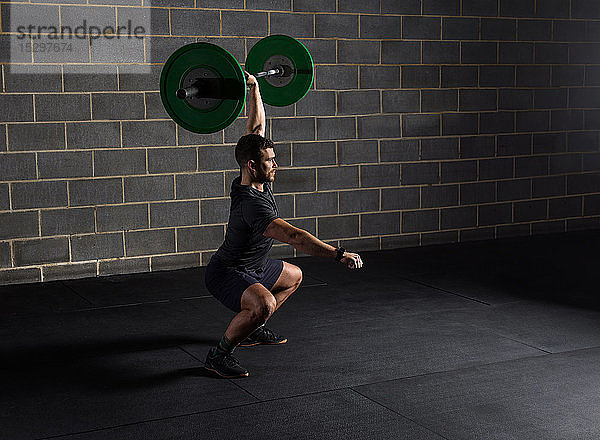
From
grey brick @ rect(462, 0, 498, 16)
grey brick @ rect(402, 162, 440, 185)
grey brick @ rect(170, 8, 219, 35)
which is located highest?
grey brick @ rect(462, 0, 498, 16)

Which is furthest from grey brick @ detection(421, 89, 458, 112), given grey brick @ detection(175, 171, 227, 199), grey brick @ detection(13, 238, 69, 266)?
grey brick @ detection(13, 238, 69, 266)

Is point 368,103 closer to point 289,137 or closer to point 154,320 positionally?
point 289,137

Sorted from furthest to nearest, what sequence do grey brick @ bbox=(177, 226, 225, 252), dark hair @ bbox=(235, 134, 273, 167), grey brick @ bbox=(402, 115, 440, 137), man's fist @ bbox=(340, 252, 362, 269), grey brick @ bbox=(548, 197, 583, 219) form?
grey brick @ bbox=(548, 197, 583, 219), grey brick @ bbox=(402, 115, 440, 137), grey brick @ bbox=(177, 226, 225, 252), dark hair @ bbox=(235, 134, 273, 167), man's fist @ bbox=(340, 252, 362, 269)

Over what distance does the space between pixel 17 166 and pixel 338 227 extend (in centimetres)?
238

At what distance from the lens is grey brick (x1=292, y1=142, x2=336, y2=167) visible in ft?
20.4

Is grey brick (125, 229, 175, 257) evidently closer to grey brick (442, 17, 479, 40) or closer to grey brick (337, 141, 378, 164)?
grey brick (337, 141, 378, 164)

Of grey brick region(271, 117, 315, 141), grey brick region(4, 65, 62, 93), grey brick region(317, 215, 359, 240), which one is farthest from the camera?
grey brick region(317, 215, 359, 240)

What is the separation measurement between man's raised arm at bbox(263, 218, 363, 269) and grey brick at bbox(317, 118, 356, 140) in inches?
112

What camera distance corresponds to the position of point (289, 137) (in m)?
6.18

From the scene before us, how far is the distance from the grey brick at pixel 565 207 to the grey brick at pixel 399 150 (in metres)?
1.46

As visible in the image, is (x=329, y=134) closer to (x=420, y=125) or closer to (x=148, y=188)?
(x=420, y=125)

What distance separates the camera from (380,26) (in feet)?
20.9

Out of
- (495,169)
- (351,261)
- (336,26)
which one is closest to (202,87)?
(351,261)

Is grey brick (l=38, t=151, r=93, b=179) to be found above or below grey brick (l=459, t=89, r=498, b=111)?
below
